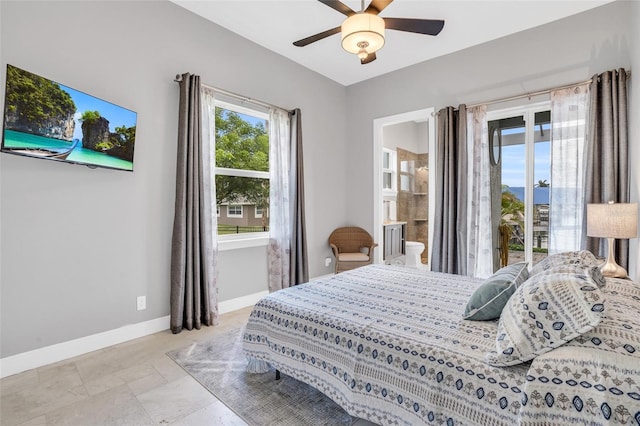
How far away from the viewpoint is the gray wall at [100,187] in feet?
7.27

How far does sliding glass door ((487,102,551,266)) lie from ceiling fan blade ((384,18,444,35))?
6.00 ft

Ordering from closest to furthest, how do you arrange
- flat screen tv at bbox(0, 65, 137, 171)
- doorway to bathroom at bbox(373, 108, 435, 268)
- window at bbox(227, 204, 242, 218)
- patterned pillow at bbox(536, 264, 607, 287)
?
patterned pillow at bbox(536, 264, 607, 287) < flat screen tv at bbox(0, 65, 137, 171) < window at bbox(227, 204, 242, 218) < doorway to bathroom at bbox(373, 108, 435, 268)

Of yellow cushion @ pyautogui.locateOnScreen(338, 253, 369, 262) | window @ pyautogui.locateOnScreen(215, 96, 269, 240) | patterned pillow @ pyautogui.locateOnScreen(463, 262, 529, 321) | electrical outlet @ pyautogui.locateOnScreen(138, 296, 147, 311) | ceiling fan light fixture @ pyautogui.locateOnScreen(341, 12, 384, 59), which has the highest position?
ceiling fan light fixture @ pyautogui.locateOnScreen(341, 12, 384, 59)

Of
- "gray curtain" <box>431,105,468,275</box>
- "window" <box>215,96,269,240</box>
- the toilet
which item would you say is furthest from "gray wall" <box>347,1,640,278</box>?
"window" <box>215,96,269,240</box>

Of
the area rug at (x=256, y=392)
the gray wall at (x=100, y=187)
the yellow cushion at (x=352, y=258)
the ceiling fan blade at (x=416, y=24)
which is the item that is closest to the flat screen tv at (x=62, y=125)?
the gray wall at (x=100, y=187)

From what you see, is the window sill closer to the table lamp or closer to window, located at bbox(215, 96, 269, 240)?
window, located at bbox(215, 96, 269, 240)

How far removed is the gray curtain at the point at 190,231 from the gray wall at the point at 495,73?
2.57 meters

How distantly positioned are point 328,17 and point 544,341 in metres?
3.27

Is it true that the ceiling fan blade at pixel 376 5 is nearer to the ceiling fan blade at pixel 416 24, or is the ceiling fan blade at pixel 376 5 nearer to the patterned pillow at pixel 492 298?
the ceiling fan blade at pixel 416 24

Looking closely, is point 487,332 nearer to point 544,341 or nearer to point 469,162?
point 544,341

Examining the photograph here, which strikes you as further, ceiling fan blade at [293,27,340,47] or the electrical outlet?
the electrical outlet

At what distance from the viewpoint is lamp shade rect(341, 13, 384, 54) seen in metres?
2.14

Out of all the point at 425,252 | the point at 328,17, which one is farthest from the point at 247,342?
the point at 425,252

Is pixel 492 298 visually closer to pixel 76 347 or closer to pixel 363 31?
pixel 363 31
